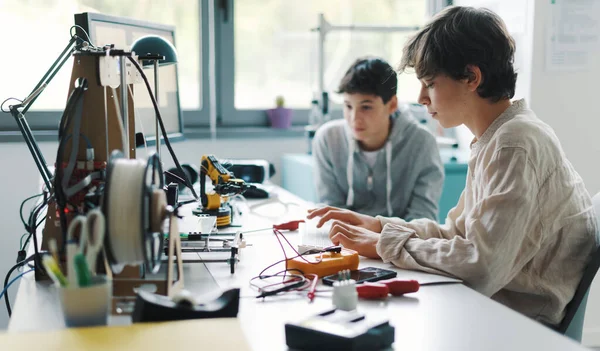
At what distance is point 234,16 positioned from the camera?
3215 mm

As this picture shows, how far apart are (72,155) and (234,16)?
219cm

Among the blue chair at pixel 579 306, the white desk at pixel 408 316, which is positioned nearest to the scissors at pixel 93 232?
the white desk at pixel 408 316

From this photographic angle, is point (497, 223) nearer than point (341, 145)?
Yes

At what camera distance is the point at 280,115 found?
129 inches

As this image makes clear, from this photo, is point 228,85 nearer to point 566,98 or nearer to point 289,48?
point 289,48

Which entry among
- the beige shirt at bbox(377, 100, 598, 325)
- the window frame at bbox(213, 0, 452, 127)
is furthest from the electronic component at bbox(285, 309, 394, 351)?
the window frame at bbox(213, 0, 452, 127)

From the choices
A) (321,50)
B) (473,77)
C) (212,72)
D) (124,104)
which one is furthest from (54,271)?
(212,72)

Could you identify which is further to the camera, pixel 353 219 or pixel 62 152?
pixel 353 219

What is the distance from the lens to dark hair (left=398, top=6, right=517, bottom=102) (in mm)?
1422

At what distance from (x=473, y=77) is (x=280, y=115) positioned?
1.90m

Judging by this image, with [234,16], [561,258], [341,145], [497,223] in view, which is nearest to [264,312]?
[497,223]

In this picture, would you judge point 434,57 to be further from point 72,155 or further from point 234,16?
point 234,16

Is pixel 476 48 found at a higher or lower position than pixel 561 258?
higher

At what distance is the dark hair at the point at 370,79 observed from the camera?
237cm
